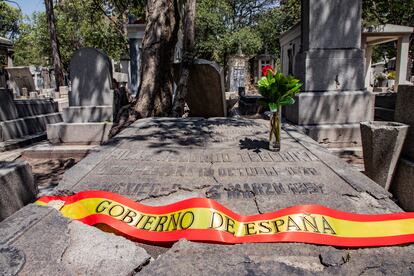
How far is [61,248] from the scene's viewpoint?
1610 millimetres

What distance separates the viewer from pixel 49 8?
52.3 feet

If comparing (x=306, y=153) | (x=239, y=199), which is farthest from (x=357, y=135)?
(x=239, y=199)

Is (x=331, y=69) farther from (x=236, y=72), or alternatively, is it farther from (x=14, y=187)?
(x=236, y=72)

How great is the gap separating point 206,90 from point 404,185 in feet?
16.1

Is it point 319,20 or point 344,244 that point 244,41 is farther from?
point 344,244

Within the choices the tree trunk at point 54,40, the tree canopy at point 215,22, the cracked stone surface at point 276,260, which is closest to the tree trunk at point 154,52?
the cracked stone surface at point 276,260

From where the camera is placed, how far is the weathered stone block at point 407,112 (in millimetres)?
3340

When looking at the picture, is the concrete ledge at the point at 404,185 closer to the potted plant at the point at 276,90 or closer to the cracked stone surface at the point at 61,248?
the potted plant at the point at 276,90

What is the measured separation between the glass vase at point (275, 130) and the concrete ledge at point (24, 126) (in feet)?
20.4

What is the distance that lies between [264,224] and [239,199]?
0.40 m

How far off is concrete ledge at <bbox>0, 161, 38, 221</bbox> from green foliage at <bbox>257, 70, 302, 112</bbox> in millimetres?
2117

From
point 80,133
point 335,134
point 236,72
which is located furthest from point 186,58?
point 236,72

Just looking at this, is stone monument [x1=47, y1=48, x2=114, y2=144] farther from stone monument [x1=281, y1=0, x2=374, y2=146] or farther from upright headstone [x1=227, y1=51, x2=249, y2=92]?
upright headstone [x1=227, y1=51, x2=249, y2=92]

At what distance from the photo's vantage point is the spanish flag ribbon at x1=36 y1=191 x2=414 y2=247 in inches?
69.0
